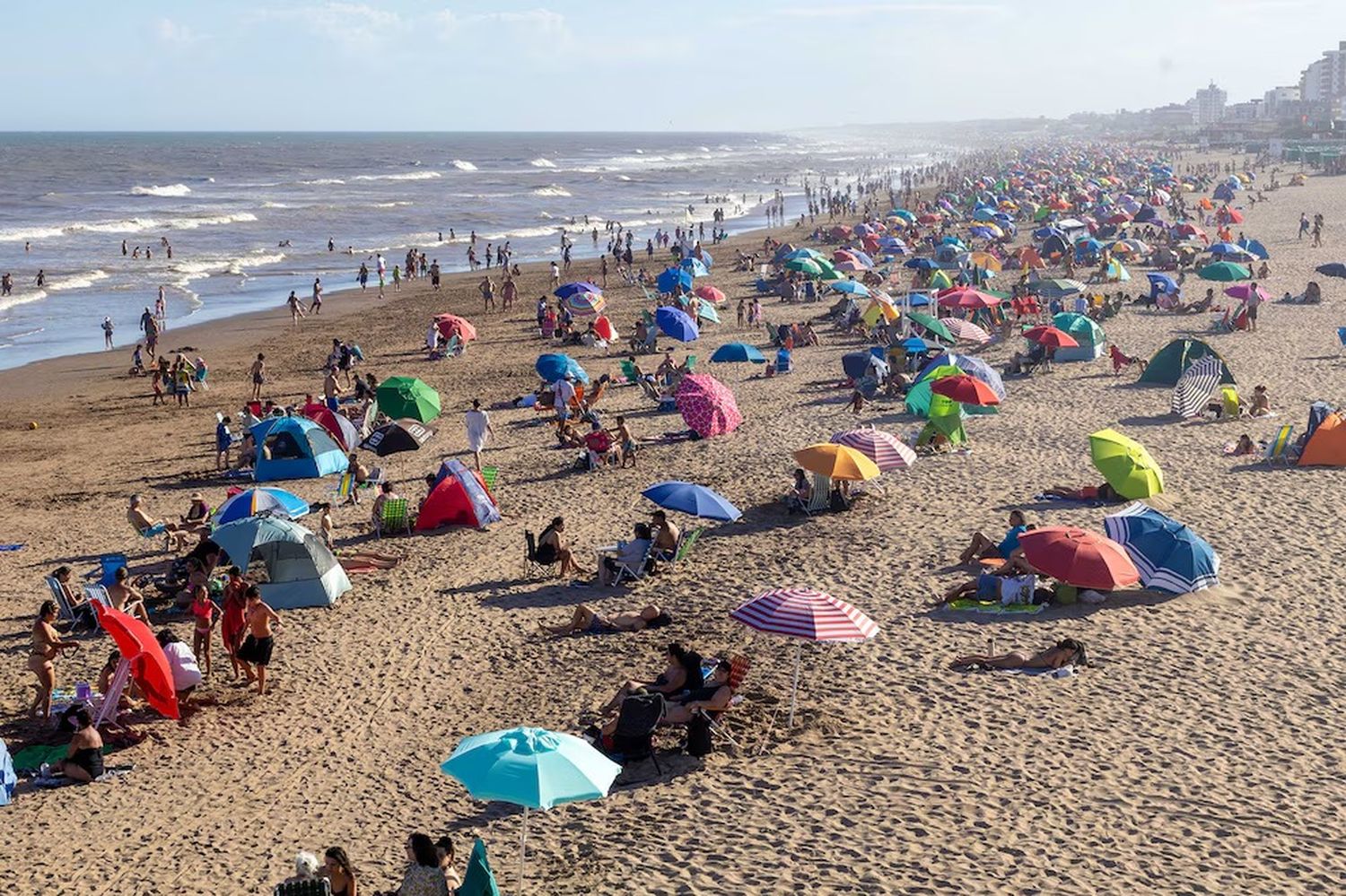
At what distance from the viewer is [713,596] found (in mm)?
12805

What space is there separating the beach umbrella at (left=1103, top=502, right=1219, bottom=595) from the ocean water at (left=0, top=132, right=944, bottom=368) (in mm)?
25095

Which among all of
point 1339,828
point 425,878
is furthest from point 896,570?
point 425,878

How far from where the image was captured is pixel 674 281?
103ft

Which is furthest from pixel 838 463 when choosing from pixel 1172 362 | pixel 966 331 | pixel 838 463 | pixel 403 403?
pixel 966 331

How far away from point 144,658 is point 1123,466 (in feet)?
35.6

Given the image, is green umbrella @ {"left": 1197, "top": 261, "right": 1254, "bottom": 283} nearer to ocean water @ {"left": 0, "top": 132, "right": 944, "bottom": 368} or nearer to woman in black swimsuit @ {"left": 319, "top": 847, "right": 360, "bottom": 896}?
ocean water @ {"left": 0, "top": 132, "right": 944, "bottom": 368}

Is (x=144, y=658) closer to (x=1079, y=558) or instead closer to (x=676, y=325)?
(x=1079, y=558)

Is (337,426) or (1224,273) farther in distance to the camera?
(1224,273)

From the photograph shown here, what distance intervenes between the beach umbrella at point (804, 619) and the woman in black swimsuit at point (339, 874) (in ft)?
11.9

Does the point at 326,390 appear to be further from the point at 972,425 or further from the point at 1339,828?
the point at 1339,828

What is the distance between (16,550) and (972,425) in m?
13.6

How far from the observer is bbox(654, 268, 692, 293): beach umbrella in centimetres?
3119

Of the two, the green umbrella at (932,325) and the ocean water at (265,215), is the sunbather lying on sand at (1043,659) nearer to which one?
the green umbrella at (932,325)

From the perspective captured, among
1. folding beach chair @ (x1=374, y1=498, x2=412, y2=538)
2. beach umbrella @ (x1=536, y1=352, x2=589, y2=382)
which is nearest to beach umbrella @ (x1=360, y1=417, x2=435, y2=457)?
folding beach chair @ (x1=374, y1=498, x2=412, y2=538)
